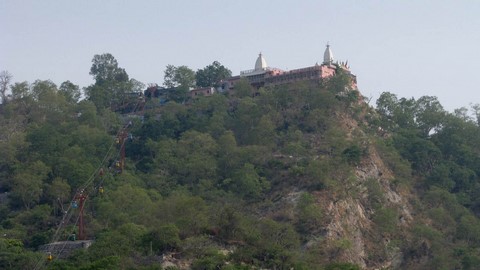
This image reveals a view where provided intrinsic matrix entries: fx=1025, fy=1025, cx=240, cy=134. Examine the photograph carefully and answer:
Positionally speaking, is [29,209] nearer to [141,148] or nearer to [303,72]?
[141,148]

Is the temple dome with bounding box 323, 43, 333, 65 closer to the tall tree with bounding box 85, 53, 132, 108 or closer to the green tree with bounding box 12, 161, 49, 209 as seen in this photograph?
the tall tree with bounding box 85, 53, 132, 108

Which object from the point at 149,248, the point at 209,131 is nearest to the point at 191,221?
the point at 149,248

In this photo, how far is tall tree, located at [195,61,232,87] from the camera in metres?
56.0

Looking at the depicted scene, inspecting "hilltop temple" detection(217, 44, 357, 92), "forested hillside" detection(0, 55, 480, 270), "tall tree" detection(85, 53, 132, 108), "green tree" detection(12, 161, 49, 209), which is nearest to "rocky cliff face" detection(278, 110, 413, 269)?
"forested hillside" detection(0, 55, 480, 270)

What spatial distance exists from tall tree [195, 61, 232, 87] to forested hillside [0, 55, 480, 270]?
3.64 meters

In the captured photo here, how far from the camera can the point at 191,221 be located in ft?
119

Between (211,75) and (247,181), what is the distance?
52.2ft

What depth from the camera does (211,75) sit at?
184ft

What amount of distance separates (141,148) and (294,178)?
869cm

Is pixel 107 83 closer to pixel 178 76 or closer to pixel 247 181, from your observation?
pixel 178 76

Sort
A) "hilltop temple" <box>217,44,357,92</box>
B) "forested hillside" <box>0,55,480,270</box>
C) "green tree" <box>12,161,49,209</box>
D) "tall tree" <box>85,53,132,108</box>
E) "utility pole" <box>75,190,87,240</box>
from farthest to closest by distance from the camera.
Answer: "tall tree" <box>85,53,132,108</box>
"hilltop temple" <box>217,44,357,92</box>
"green tree" <box>12,161,49,209</box>
"utility pole" <box>75,190,87,240</box>
"forested hillside" <box>0,55,480,270</box>

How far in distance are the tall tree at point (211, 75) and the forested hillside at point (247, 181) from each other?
3.64m

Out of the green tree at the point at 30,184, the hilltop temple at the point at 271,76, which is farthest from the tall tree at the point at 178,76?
the green tree at the point at 30,184

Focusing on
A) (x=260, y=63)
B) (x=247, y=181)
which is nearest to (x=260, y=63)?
(x=260, y=63)
